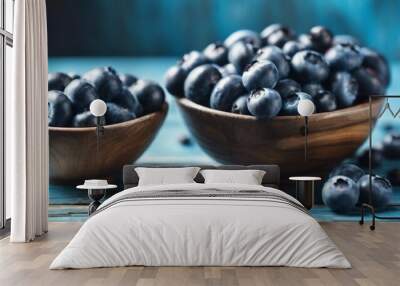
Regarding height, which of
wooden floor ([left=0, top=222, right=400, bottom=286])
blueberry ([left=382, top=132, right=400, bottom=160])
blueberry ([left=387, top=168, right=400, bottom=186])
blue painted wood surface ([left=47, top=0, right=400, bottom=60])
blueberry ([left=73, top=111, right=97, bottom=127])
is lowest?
wooden floor ([left=0, top=222, right=400, bottom=286])

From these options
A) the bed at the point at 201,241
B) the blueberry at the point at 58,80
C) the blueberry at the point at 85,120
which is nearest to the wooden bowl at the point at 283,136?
the blueberry at the point at 85,120

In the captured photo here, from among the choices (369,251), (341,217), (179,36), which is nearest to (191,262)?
(369,251)

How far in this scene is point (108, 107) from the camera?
24.4 feet

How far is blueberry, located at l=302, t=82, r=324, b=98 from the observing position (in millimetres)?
7453

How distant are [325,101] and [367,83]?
0.58 metres

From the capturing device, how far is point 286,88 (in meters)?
7.43

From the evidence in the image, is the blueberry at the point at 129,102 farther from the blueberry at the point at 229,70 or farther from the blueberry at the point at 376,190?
the blueberry at the point at 376,190

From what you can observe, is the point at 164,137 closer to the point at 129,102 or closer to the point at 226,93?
the point at 129,102

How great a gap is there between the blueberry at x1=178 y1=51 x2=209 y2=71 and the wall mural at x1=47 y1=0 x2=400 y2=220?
0.04 ft

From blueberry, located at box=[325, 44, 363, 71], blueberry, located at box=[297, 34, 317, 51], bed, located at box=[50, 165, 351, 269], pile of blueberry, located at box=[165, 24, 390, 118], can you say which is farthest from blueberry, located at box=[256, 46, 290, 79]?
bed, located at box=[50, 165, 351, 269]

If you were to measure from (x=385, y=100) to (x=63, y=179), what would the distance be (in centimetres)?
398

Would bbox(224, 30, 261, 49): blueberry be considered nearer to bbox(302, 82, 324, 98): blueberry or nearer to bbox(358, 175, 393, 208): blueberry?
bbox(302, 82, 324, 98): blueberry

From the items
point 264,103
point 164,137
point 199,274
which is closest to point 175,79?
point 164,137

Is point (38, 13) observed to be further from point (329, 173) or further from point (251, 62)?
point (329, 173)
